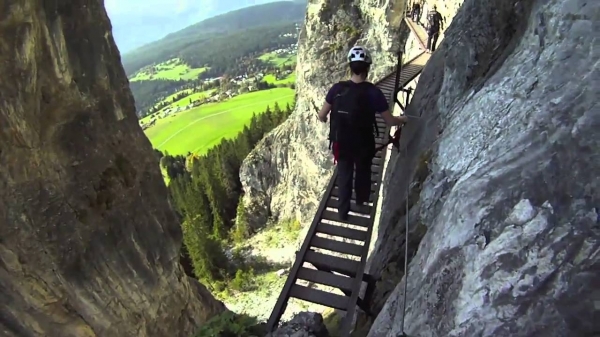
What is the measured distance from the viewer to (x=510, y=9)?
674 cm

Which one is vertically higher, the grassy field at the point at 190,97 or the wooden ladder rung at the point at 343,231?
the wooden ladder rung at the point at 343,231

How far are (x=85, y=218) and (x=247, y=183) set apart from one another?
1478 inches

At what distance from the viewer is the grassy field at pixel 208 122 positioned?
108544mm

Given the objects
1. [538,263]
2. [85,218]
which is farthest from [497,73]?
[85,218]

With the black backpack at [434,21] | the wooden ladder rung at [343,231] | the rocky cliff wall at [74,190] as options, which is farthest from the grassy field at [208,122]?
the wooden ladder rung at [343,231]

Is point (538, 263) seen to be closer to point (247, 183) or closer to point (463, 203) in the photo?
point (463, 203)

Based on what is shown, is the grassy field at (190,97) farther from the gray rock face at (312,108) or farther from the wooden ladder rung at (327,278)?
the wooden ladder rung at (327,278)

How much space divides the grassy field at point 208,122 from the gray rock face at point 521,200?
99787mm

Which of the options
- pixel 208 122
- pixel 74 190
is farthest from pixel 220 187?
pixel 208 122

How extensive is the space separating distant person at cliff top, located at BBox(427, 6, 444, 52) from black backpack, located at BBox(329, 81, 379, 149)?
15806 mm

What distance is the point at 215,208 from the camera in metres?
52.9

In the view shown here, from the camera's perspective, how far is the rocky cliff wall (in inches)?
384

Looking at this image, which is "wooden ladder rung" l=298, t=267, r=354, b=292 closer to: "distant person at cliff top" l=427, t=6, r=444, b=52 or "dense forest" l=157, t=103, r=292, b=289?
"distant person at cliff top" l=427, t=6, r=444, b=52

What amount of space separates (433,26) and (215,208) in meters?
37.4
